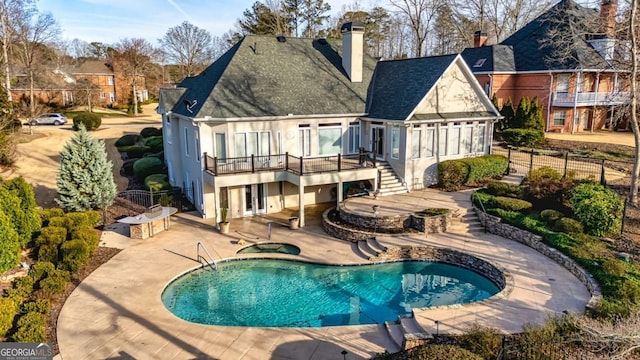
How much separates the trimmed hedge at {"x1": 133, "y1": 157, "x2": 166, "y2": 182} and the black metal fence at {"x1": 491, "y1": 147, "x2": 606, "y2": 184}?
21521 mm

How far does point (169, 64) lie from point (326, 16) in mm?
45224

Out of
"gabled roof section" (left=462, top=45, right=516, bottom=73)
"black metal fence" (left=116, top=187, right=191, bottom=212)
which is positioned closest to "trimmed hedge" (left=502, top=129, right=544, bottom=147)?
"gabled roof section" (left=462, top=45, right=516, bottom=73)

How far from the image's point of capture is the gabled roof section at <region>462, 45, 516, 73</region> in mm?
39125

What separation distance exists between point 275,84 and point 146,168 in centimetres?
1062

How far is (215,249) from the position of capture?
18.3m

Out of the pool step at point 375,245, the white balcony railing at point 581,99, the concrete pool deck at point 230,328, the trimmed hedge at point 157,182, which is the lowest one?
the concrete pool deck at point 230,328

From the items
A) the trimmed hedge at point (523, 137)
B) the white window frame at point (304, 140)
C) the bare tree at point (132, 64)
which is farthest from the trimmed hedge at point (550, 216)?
the bare tree at point (132, 64)

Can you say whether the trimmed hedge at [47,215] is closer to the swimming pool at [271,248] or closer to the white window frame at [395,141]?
the swimming pool at [271,248]

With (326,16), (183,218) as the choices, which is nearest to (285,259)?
(183,218)

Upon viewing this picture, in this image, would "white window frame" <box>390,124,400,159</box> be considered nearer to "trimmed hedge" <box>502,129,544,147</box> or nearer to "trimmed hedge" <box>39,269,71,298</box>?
"trimmed hedge" <box>502,129,544,147</box>

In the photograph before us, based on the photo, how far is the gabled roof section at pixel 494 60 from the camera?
39.1m

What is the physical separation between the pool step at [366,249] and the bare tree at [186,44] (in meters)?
58.9

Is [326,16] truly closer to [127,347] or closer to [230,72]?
[230,72]

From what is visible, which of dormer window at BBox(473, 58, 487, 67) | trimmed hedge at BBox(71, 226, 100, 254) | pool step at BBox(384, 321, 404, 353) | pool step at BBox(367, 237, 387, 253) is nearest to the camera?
pool step at BBox(384, 321, 404, 353)
